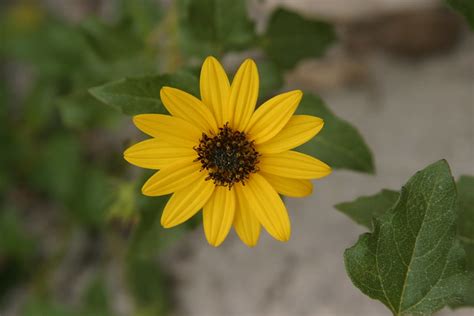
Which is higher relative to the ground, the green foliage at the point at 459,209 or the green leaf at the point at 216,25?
the green leaf at the point at 216,25

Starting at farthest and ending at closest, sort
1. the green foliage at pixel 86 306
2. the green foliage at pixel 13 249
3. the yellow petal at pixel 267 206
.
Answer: the green foliage at pixel 13 249
the green foliage at pixel 86 306
the yellow petal at pixel 267 206

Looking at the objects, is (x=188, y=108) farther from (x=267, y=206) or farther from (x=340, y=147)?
(x=340, y=147)

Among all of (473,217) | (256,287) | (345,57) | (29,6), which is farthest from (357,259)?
(29,6)

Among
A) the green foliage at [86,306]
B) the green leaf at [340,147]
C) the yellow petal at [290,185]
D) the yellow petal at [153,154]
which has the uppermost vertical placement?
the green leaf at [340,147]

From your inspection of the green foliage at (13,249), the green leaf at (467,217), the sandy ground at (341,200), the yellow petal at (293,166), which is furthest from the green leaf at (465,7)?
the green foliage at (13,249)

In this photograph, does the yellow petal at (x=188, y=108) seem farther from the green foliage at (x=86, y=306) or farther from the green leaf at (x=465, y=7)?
the green foliage at (x=86, y=306)

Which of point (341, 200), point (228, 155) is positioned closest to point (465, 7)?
point (228, 155)

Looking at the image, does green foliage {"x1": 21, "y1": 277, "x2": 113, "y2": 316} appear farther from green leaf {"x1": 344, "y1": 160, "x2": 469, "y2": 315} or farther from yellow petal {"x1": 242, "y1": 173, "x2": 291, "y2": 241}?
green leaf {"x1": 344, "y1": 160, "x2": 469, "y2": 315}
